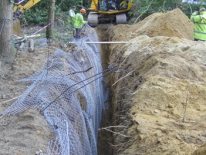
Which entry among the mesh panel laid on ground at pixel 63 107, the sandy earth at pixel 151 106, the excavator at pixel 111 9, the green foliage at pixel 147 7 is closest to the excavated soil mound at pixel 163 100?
the sandy earth at pixel 151 106

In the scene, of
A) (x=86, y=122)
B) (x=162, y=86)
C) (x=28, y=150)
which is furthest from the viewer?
(x=86, y=122)

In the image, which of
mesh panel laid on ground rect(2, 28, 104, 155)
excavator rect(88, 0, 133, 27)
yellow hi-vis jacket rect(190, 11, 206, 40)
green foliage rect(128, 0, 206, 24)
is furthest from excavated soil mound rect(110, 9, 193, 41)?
mesh panel laid on ground rect(2, 28, 104, 155)

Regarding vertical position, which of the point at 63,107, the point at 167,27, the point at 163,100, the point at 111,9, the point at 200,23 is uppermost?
the point at 111,9

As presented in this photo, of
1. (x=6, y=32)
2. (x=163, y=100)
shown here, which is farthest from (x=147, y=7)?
(x=163, y=100)

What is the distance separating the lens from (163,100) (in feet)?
19.2

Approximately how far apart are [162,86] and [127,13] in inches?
523

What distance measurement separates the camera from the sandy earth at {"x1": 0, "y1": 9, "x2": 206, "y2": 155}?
4594 mm

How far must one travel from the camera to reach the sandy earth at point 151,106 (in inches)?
181

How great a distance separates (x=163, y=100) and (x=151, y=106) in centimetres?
27

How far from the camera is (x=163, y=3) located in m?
18.9

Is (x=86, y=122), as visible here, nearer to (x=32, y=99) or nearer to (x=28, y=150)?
(x=32, y=99)

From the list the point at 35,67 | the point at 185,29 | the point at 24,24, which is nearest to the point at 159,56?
the point at 35,67

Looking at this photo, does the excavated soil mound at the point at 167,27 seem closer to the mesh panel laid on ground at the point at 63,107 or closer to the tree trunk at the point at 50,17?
the tree trunk at the point at 50,17

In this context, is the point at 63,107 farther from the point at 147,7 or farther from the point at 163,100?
the point at 147,7
